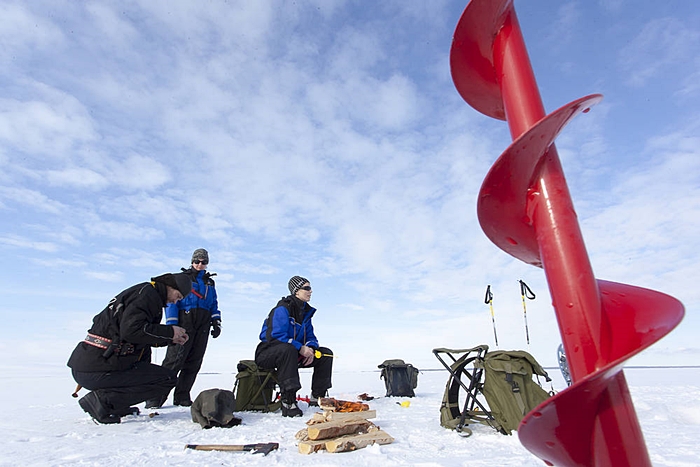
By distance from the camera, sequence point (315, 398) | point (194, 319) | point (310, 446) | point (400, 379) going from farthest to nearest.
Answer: point (400, 379)
point (315, 398)
point (194, 319)
point (310, 446)

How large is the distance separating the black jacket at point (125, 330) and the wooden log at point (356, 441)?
98.5 inches

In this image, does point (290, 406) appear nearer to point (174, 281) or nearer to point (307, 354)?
point (307, 354)

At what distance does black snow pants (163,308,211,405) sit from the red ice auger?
6102 mm

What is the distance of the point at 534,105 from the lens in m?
1.01

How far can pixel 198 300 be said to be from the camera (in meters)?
6.44

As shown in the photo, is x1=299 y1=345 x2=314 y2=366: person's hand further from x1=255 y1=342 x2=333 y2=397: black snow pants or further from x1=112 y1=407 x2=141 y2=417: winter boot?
x1=112 y1=407 x2=141 y2=417: winter boot

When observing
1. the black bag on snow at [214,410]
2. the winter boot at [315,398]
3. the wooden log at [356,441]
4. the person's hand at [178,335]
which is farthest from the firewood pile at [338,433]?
the winter boot at [315,398]

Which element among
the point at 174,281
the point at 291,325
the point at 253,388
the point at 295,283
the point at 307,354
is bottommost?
the point at 253,388

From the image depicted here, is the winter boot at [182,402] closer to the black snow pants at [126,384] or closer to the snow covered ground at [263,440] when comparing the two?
Answer: the snow covered ground at [263,440]

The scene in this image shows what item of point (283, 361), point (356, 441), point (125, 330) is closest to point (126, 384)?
point (125, 330)

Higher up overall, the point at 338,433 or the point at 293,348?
the point at 293,348

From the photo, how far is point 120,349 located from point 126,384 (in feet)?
1.45

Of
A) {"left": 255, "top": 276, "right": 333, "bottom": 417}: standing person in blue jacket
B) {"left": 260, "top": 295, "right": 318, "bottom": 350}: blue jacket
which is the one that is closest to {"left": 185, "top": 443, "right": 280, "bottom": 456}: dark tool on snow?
{"left": 255, "top": 276, "right": 333, "bottom": 417}: standing person in blue jacket

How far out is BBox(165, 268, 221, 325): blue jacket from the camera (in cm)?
627
